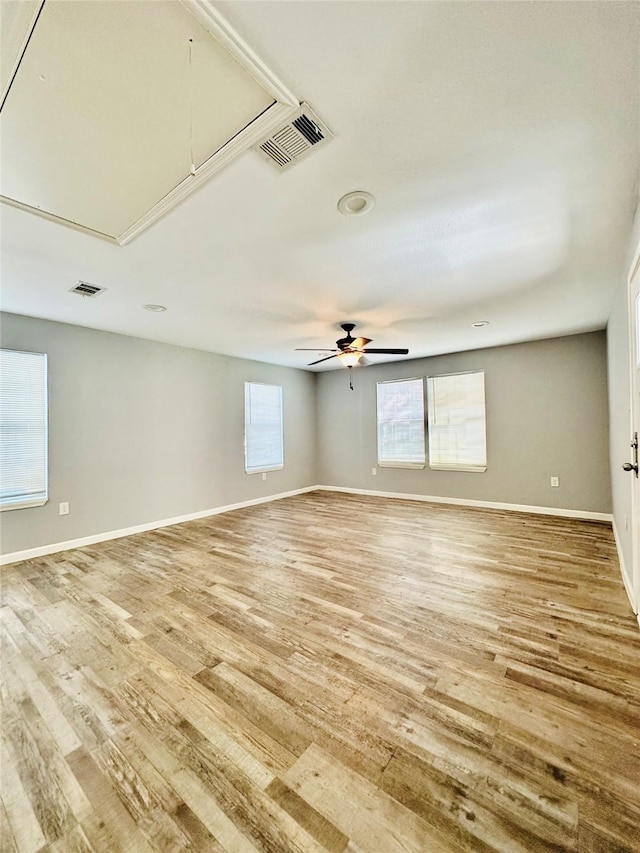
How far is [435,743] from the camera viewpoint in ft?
4.48

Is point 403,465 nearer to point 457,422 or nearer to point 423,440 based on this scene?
point 423,440

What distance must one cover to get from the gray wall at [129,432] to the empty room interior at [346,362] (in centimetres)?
4

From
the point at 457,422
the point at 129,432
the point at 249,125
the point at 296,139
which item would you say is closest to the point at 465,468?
the point at 457,422

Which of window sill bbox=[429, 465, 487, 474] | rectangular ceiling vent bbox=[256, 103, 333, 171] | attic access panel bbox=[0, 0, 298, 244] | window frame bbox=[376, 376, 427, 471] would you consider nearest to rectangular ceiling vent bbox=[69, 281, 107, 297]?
attic access panel bbox=[0, 0, 298, 244]

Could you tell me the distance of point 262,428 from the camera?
20.4 ft

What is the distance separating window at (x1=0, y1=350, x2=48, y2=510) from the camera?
346 centimetres

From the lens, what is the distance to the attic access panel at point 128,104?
3.39 feet

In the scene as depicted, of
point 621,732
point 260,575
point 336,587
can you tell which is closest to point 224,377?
point 260,575

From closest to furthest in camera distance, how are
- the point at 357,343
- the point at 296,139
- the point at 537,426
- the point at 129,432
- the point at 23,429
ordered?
the point at 296,139
the point at 23,429
the point at 357,343
the point at 129,432
the point at 537,426

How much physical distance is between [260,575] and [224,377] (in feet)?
11.5

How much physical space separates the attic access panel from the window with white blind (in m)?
4.94

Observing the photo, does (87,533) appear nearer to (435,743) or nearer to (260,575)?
(260,575)

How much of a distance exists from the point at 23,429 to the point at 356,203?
13.0 feet

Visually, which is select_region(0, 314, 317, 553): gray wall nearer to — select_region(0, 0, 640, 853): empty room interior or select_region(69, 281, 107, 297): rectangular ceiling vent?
select_region(0, 0, 640, 853): empty room interior
